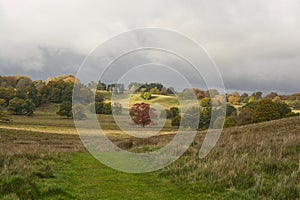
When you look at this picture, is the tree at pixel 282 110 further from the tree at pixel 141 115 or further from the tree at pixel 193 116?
the tree at pixel 141 115

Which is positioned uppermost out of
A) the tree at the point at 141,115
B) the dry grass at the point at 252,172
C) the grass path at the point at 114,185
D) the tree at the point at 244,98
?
the tree at the point at 244,98

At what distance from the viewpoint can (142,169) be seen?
14.5 meters

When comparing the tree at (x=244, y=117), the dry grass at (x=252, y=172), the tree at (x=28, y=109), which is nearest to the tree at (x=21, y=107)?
the tree at (x=28, y=109)

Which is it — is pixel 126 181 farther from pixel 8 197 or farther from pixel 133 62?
pixel 133 62

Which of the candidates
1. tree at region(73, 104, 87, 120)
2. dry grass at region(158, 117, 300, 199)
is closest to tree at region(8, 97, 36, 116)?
tree at region(73, 104, 87, 120)

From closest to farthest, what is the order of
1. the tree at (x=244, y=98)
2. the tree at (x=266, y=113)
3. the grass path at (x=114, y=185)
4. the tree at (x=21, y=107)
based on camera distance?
the grass path at (x=114, y=185), the tree at (x=266, y=113), the tree at (x=21, y=107), the tree at (x=244, y=98)

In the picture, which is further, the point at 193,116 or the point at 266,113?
the point at 266,113

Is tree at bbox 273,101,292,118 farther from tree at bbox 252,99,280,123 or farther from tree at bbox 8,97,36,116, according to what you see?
tree at bbox 8,97,36,116

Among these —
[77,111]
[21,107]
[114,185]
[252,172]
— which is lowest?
[114,185]

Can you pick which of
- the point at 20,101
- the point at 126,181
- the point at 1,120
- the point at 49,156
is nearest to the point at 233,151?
the point at 126,181

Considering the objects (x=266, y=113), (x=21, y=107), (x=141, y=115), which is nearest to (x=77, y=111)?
(x=141, y=115)

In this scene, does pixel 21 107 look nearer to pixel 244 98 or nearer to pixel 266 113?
pixel 266 113

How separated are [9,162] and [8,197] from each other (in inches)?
259

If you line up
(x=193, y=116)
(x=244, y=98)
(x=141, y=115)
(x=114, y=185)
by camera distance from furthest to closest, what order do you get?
(x=244, y=98) < (x=141, y=115) < (x=193, y=116) < (x=114, y=185)
